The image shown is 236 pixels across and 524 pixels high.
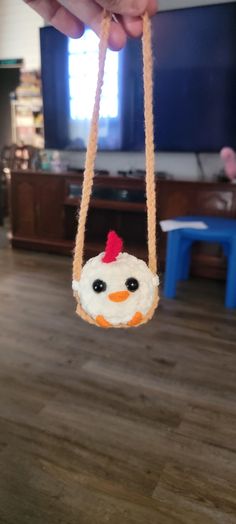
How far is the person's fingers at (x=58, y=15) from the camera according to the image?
2.24 feet

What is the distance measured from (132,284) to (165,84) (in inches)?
99.0

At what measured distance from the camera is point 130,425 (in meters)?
1.26

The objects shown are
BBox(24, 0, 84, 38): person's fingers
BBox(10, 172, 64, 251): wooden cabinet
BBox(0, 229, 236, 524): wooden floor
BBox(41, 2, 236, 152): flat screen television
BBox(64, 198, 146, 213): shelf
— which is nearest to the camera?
BBox(24, 0, 84, 38): person's fingers

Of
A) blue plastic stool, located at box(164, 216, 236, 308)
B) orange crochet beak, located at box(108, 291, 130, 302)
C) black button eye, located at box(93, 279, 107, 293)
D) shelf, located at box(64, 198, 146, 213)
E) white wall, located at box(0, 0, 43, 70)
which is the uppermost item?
white wall, located at box(0, 0, 43, 70)

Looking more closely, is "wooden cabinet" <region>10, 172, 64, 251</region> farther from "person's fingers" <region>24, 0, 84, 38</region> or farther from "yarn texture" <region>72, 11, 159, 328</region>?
"yarn texture" <region>72, 11, 159, 328</region>

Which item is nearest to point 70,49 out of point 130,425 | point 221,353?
point 221,353

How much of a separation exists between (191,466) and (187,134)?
2.23 metres

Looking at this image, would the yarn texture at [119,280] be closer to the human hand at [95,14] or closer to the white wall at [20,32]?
the human hand at [95,14]

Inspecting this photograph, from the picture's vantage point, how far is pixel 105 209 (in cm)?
312

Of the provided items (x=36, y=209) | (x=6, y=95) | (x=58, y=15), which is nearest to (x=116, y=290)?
(x=58, y=15)

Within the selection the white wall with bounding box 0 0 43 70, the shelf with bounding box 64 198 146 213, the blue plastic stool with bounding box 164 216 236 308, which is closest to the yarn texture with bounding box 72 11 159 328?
the blue plastic stool with bounding box 164 216 236 308

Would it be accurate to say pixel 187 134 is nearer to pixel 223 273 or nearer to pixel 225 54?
pixel 225 54

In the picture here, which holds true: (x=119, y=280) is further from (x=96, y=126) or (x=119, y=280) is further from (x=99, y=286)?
(x=96, y=126)

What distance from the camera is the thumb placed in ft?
1.69
